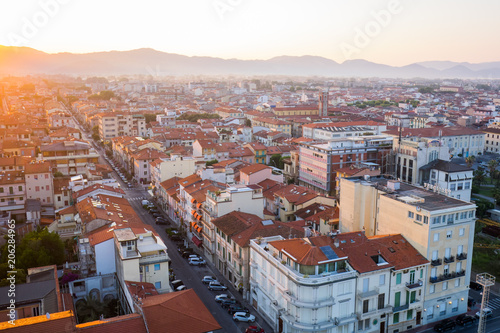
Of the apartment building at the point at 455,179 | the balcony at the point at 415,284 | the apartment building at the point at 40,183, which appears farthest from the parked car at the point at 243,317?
the apartment building at the point at 40,183

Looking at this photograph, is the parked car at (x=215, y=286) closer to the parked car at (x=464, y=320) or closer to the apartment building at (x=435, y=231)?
the apartment building at (x=435, y=231)

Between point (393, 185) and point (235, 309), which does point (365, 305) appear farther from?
point (393, 185)

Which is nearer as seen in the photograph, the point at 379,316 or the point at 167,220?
A: the point at 379,316

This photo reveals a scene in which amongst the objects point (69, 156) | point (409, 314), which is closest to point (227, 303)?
point (409, 314)

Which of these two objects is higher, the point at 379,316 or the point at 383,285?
the point at 383,285

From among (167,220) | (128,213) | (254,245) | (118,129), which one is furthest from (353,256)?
(118,129)

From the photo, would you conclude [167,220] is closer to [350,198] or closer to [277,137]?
[350,198]

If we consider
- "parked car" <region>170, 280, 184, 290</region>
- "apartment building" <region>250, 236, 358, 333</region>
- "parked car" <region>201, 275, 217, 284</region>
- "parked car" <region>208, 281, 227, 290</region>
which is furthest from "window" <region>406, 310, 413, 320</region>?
"parked car" <region>170, 280, 184, 290</region>
